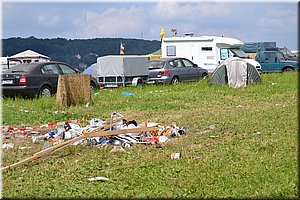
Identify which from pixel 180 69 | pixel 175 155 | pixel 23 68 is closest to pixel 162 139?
pixel 175 155

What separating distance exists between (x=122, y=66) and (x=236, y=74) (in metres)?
4.73

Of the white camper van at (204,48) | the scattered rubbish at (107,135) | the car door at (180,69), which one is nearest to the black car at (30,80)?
the scattered rubbish at (107,135)

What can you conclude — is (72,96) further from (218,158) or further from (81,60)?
(81,60)

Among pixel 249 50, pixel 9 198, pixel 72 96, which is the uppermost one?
pixel 249 50

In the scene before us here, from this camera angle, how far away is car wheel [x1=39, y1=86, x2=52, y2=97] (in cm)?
1584

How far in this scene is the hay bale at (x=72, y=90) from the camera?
13000 mm

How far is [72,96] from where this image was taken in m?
13.3

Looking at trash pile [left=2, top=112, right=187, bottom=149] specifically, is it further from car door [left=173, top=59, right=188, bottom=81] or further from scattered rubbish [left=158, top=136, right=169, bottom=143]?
car door [left=173, top=59, right=188, bottom=81]

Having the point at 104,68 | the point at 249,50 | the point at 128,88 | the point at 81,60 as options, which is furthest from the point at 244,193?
the point at 81,60

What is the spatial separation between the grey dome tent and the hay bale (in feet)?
26.9

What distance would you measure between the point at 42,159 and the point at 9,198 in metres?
1.71

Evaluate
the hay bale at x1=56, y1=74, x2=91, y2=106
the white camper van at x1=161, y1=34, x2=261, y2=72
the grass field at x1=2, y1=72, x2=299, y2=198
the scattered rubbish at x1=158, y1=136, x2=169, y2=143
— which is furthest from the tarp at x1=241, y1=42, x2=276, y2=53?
the scattered rubbish at x1=158, y1=136, x2=169, y2=143

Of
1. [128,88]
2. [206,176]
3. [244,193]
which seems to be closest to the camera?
[244,193]

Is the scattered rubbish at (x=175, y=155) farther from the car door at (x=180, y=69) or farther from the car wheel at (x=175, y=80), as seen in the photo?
the car door at (x=180, y=69)
